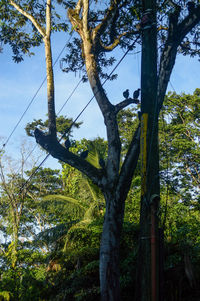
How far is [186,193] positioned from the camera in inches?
886

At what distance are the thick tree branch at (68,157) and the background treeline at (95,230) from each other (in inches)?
59.3

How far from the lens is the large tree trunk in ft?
17.1

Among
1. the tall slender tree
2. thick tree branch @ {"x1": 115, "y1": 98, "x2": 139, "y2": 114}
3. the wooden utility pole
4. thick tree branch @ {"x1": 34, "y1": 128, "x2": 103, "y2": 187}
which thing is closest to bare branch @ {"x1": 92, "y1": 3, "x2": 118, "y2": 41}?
the tall slender tree

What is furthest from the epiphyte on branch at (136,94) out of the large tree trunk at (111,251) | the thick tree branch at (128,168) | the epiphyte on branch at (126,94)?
the large tree trunk at (111,251)

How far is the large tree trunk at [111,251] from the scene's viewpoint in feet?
17.1

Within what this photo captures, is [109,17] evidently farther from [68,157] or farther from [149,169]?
[149,169]

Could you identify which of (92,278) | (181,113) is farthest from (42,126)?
(92,278)

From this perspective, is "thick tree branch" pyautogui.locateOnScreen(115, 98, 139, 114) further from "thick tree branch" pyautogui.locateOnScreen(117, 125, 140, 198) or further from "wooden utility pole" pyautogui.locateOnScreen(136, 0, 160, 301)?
"wooden utility pole" pyautogui.locateOnScreen(136, 0, 160, 301)

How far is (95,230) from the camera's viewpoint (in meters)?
9.54

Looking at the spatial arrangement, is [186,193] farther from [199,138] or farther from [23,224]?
[23,224]

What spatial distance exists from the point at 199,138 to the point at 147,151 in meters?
19.9

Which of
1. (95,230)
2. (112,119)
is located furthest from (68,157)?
(95,230)

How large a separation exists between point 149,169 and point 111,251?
6.35 feet

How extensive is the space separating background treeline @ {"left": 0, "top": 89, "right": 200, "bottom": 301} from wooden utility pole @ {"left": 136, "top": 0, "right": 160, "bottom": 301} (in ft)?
0.55
